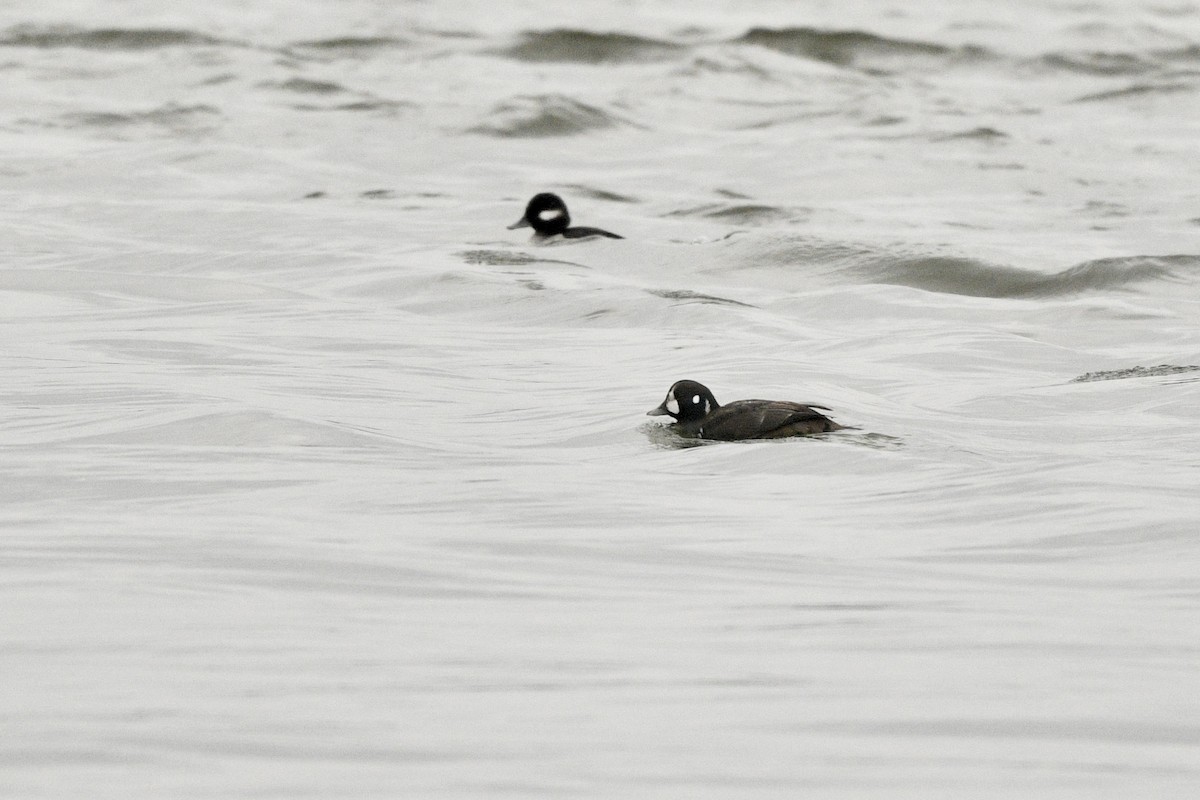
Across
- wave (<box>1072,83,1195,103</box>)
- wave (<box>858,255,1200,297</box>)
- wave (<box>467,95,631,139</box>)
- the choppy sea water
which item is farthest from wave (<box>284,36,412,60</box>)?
wave (<box>858,255,1200,297</box>)

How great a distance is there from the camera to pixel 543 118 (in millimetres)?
28547

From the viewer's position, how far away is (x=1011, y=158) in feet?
85.9

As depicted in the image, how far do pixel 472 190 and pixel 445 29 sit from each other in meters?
15.1

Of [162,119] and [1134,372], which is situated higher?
[162,119]

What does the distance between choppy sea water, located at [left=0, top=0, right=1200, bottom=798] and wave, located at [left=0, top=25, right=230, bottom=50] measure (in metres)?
8.51

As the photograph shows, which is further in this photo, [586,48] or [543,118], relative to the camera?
[586,48]

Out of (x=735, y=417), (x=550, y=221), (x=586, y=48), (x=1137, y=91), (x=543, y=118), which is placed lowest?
(x=735, y=417)

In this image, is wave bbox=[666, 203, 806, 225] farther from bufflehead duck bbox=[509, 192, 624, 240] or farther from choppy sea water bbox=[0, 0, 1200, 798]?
bufflehead duck bbox=[509, 192, 624, 240]

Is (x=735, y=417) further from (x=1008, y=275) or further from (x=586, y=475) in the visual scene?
(x=1008, y=275)

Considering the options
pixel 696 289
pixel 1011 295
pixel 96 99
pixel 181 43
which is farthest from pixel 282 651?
pixel 181 43

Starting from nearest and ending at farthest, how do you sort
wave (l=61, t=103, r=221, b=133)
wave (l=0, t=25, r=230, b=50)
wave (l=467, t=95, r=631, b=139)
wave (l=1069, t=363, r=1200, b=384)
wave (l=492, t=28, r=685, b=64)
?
1. wave (l=1069, t=363, r=1200, b=384)
2. wave (l=61, t=103, r=221, b=133)
3. wave (l=467, t=95, r=631, b=139)
4. wave (l=0, t=25, r=230, b=50)
5. wave (l=492, t=28, r=685, b=64)

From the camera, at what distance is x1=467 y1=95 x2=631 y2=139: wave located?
2806 cm

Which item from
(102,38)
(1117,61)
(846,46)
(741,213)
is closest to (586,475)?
(741,213)

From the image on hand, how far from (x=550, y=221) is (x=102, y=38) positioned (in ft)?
60.0
